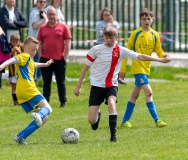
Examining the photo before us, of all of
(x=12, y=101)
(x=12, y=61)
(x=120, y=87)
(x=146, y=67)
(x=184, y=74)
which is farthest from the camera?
(x=184, y=74)

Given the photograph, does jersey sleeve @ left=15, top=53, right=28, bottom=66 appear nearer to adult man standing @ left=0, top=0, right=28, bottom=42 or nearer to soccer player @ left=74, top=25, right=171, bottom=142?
soccer player @ left=74, top=25, right=171, bottom=142

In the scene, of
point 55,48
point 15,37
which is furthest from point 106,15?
point 15,37

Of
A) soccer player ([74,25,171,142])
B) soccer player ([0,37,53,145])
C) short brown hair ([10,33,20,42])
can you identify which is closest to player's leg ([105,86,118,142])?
soccer player ([74,25,171,142])

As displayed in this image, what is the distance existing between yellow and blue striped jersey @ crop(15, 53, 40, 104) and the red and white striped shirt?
92 centimetres

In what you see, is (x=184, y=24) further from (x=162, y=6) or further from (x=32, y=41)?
(x=32, y=41)

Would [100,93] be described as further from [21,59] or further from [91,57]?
[21,59]

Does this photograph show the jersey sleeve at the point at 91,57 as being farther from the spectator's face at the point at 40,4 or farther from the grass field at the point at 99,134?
the spectator's face at the point at 40,4

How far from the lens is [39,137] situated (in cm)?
1105

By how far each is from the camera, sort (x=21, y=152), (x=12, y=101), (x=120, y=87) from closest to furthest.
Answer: (x=21, y=152) → (x=12, y=101) → (x=120, y=87)

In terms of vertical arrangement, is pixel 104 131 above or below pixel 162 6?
below

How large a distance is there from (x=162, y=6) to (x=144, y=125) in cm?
1232

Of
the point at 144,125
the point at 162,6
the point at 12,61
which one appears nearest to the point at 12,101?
the point at 144,125

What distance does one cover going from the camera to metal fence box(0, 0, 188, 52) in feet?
78.1

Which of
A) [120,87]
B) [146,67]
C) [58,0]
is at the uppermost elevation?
[58,0]
